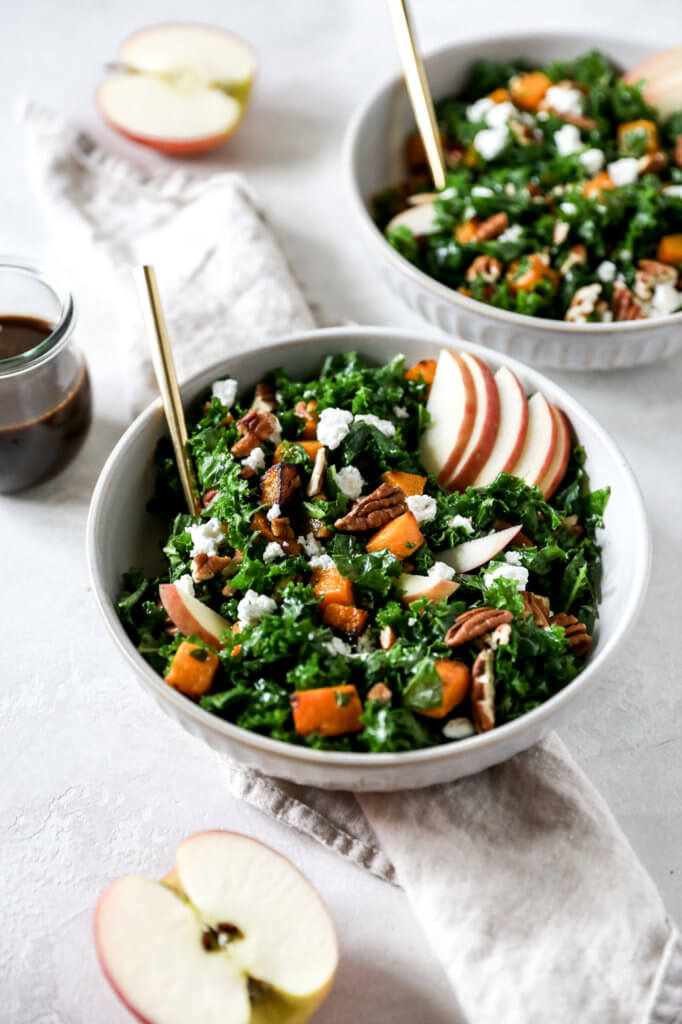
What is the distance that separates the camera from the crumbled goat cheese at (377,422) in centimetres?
259

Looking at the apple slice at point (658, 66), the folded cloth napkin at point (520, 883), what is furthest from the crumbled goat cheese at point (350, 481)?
the apple slice at point (658, 66)

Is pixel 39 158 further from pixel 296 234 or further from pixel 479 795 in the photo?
pixel 479 795

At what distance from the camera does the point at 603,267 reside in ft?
10.5

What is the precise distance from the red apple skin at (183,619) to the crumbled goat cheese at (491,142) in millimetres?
2024

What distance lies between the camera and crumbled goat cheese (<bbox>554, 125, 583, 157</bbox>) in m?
3.48

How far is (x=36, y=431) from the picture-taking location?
112 inches

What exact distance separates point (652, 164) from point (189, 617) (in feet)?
7.40

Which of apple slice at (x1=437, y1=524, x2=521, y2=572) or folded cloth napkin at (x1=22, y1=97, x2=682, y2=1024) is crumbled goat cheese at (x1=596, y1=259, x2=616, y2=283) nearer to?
apple slice at (x1=437, y1=524, x2=521, y2=572)

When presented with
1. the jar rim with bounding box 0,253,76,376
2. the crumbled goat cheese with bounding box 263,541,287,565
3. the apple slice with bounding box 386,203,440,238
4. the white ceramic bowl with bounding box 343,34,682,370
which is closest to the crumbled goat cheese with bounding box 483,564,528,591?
the crumbled goat cheese with bounding box 263,541,287,565

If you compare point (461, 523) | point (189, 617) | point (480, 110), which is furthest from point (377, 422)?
point (480, 110)

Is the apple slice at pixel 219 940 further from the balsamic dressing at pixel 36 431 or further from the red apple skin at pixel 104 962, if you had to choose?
the balsamic dressing at pixel 36 431

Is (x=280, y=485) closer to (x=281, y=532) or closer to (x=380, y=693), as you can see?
(x=281, y=532)

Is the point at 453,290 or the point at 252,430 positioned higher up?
the point at 252,430

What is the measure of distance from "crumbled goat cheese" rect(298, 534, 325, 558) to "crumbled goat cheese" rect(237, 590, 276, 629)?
201 mm
